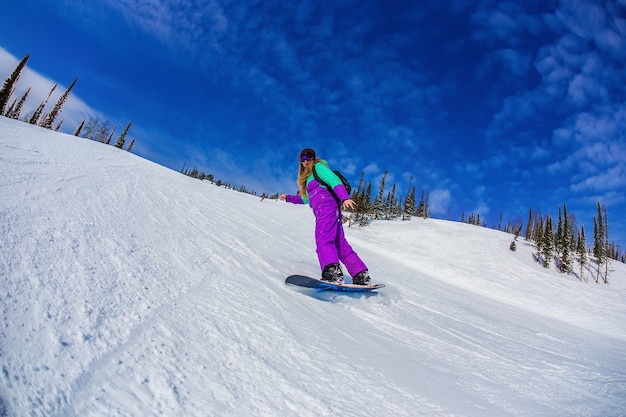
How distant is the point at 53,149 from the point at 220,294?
414cm

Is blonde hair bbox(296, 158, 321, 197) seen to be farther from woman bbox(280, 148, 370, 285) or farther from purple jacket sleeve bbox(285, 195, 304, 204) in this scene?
purple jacket sleeve bbox(285, 195, 304, 204)

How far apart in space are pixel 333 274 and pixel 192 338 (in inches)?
98.6

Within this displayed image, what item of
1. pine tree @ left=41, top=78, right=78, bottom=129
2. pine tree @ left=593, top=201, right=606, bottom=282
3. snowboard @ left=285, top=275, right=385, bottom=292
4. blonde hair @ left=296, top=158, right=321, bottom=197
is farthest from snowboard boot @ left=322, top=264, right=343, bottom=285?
pine tree @ left=41, top=78, right=78, bottom=129

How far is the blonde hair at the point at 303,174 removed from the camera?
181 inches

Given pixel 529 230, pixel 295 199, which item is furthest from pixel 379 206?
pixel 295 199

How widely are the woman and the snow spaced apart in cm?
42

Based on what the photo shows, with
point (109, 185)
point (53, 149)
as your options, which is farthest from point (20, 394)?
point (53, 149)

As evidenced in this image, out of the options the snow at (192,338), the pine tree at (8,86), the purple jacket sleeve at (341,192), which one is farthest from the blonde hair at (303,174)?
the pine tree at (8,86)

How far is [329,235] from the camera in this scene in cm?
409

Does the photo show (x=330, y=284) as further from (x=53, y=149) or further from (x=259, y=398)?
(x=53, y=149)

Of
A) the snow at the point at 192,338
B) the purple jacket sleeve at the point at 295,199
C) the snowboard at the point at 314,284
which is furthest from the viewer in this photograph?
the purple jacket sleeve at the point at 295,199

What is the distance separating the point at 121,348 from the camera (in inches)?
47.5

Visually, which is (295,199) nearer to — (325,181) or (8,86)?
(325,181)

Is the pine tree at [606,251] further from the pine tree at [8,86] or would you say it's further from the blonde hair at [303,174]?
the pine tree at [8,86]
